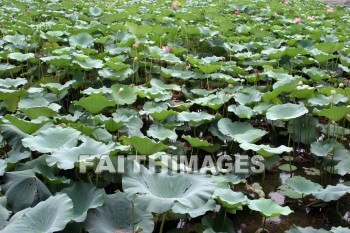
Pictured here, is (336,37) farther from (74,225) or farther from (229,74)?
(74,225)

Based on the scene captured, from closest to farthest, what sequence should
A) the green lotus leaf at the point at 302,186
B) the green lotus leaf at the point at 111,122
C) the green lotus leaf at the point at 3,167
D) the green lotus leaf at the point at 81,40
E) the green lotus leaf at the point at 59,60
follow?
the green lotus leaf at the point at 3,167, the green lotus leaf at the point at 302,186, the green lotus leaf at the point at 111,122, the green lotus leaf at the point at 59,60, the green lotus leaf at the point at 81,40

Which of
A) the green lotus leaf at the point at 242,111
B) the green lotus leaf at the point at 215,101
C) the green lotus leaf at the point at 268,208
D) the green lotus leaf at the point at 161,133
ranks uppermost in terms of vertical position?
the green lotus leaf at the point at 215,101

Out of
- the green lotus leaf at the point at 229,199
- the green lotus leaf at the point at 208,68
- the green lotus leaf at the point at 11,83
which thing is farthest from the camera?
the green lotus leaf at the point at 208,68

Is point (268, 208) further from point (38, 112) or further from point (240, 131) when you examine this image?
point (38, 112)

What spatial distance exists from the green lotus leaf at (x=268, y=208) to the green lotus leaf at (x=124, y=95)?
1.26m

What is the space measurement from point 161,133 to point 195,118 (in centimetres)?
28

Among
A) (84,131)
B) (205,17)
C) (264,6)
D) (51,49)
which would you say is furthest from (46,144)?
(264,6)

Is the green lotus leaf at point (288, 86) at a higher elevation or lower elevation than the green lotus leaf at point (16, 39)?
lower

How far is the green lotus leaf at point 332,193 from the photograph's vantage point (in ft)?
5.80

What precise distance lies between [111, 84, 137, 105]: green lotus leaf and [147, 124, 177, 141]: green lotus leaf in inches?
16.4

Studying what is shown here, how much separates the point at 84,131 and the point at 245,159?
88cm

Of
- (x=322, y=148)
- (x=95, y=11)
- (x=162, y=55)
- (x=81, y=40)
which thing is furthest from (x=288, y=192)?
(x=95, y=11)

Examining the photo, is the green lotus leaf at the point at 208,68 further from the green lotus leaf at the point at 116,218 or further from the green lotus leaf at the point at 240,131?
the green lotus leaf at the point at 116,218

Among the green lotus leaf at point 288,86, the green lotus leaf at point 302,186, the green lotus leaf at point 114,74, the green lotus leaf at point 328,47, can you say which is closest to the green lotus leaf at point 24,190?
the green lotus leaf at point 302,186
